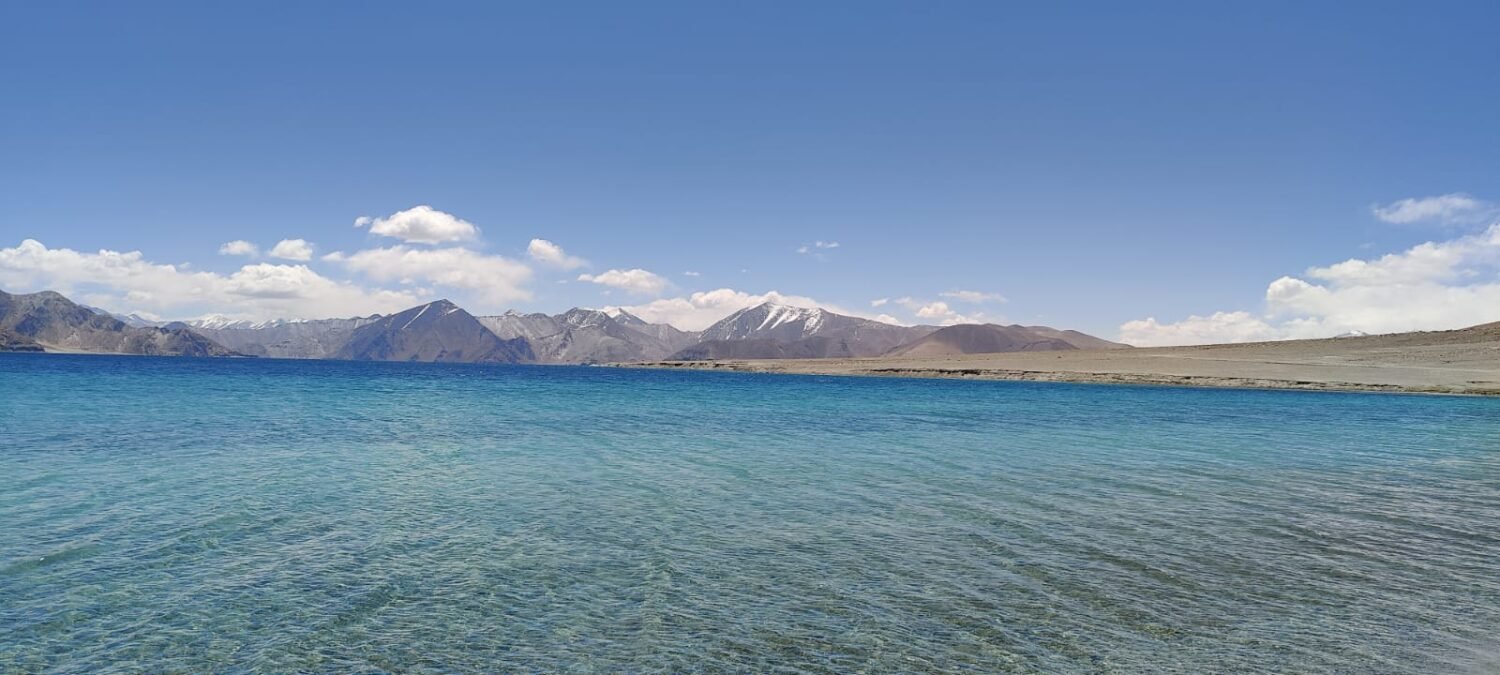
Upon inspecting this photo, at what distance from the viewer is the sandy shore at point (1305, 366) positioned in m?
92.4

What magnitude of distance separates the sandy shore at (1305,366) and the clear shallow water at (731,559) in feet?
268

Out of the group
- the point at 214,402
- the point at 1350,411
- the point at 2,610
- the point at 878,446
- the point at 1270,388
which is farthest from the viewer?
the point at 1270,388

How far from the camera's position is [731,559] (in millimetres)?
11836

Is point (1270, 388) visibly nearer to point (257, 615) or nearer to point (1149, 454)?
point (1149, 454)

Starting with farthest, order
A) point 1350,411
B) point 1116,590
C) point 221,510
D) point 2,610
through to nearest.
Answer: point 1350,411
point 221,510
point 1116,590
point 2,610

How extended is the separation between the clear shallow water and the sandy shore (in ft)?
268

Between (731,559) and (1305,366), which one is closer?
(731,559)

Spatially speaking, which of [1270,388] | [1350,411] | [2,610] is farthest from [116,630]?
[1270,388]

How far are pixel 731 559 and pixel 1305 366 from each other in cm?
12793

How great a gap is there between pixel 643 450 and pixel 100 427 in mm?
21564

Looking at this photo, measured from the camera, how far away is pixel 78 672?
7.39 metres

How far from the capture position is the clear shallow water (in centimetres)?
819

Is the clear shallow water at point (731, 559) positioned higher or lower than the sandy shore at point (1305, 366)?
lower

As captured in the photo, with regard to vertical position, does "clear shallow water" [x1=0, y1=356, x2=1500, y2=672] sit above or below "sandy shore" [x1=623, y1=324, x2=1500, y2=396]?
below
